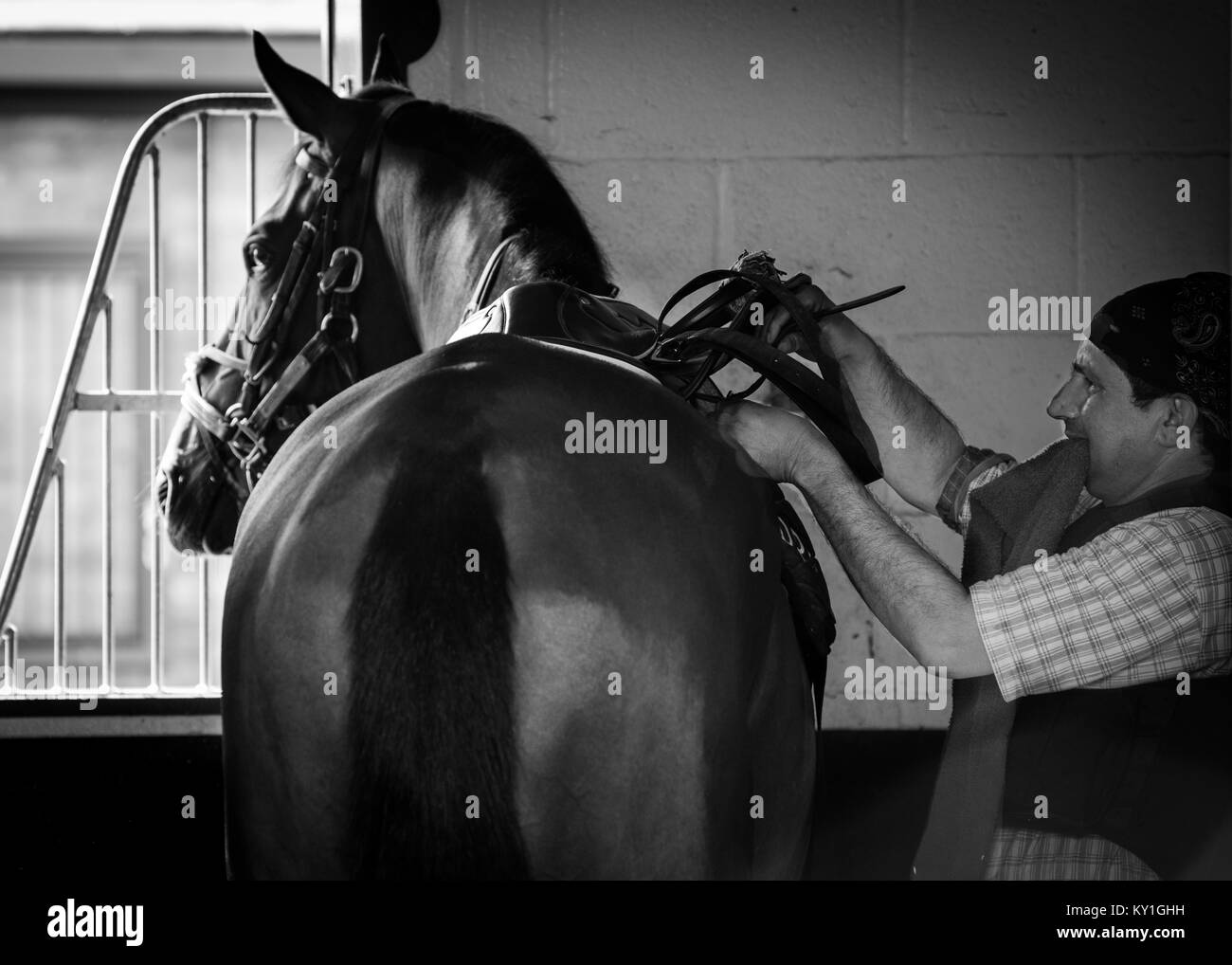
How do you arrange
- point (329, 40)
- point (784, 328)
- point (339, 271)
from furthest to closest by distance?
point (329, 40) < point (339, 271) < point (784, 328)

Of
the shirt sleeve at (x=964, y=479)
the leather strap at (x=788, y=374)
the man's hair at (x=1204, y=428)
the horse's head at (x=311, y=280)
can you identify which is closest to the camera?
the leather strap at (x=788, y=374)

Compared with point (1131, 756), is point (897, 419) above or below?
above

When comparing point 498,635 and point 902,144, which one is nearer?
point 498,635

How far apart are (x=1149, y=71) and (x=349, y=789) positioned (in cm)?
186

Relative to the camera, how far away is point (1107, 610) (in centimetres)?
101

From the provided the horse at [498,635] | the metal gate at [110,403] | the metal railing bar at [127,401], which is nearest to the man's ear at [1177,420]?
the horse at [498,635]

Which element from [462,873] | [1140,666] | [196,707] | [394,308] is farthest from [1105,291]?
[196,707]

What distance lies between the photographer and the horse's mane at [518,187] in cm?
117

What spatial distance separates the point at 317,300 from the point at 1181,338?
1005 mm

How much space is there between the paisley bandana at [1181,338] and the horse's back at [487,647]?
23.5 inches

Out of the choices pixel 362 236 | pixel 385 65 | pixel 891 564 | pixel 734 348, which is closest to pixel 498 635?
pixel 734 348

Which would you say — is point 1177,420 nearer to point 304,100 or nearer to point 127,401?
point 304,100

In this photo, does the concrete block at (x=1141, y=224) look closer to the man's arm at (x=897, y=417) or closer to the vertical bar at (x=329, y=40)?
the man's arm at (x=897, y=417)

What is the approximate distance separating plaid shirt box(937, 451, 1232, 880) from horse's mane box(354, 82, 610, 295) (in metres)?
0.52
